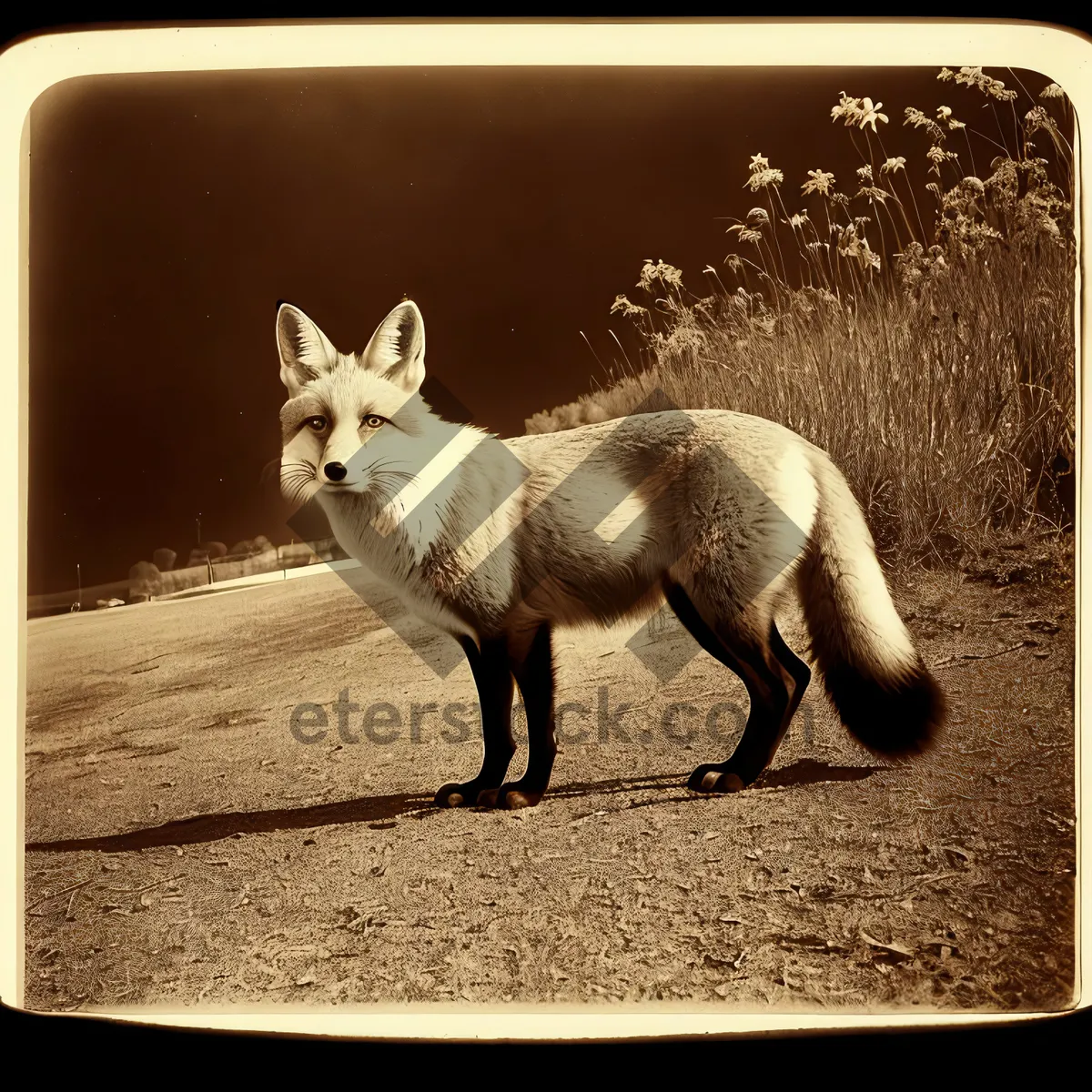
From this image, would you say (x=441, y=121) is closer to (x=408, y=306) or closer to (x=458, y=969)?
(x=408, y=306)

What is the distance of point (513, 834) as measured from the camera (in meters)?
2.12

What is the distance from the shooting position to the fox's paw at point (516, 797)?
2.12m

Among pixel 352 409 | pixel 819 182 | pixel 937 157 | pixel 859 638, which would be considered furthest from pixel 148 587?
pixel 937 157

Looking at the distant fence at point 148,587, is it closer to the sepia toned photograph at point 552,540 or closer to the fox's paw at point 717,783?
the sepia toned photograph at point 552,540

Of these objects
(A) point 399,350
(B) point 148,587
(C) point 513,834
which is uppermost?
(A) point 399,350

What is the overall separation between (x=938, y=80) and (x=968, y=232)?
0.43 meters

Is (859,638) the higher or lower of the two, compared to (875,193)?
lower

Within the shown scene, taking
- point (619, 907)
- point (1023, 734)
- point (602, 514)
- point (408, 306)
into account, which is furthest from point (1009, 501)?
point (408, 306)

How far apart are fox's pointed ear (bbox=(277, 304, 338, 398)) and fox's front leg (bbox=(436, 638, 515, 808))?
83 cm

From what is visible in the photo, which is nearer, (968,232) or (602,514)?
(602,514)

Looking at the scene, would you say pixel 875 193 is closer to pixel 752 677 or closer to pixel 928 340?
pixel 928 340

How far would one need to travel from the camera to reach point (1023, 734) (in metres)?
2.21

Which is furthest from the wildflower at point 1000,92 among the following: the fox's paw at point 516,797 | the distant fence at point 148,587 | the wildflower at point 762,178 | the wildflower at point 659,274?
the distant fence at point 148,587

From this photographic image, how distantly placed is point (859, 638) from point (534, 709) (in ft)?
2.83
